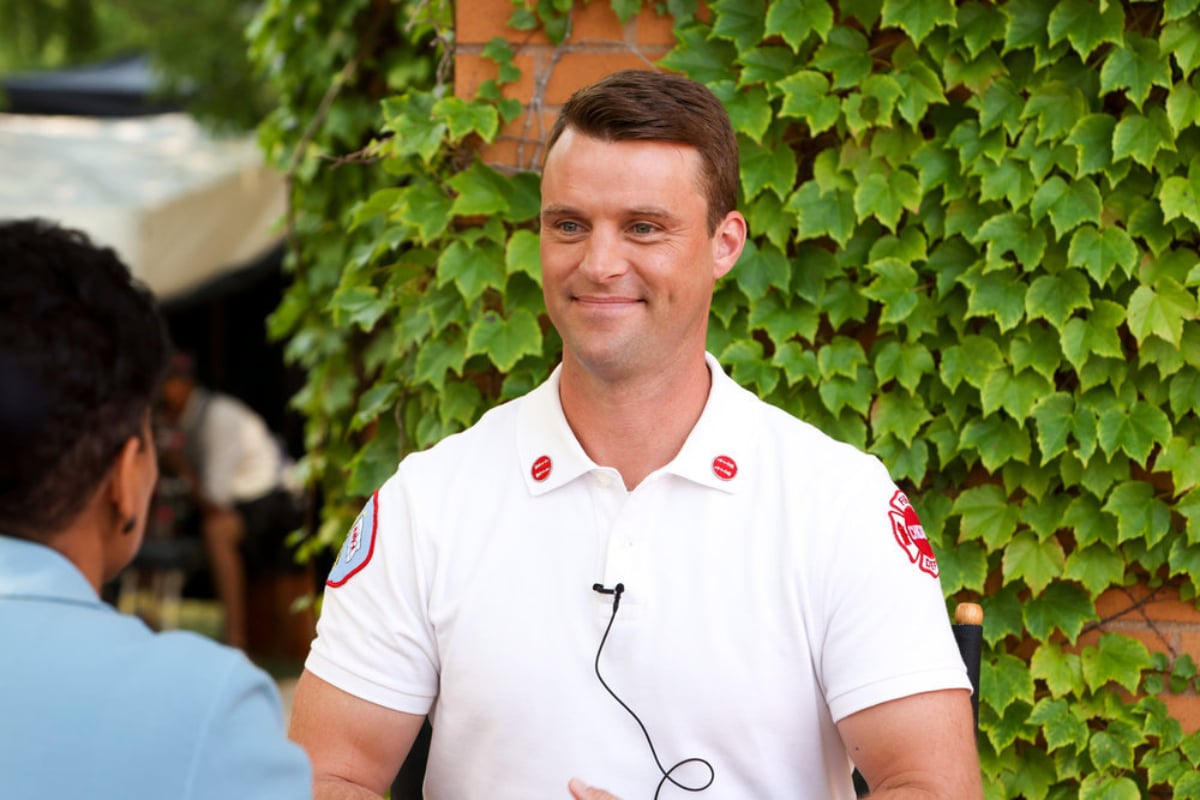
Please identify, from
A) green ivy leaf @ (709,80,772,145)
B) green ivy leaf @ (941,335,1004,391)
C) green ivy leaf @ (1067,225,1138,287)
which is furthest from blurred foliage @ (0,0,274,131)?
green ivy leaf @ (1067,225,1138,287)

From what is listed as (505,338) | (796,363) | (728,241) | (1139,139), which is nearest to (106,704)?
(728,241)

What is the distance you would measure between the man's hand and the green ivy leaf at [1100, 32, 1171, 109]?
4.63 feet

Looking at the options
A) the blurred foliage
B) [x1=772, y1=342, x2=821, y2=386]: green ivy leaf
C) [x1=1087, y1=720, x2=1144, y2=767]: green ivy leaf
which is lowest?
the blurred foliage

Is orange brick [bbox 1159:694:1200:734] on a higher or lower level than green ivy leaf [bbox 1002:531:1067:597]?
lower

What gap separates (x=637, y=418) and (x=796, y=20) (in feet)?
2.69

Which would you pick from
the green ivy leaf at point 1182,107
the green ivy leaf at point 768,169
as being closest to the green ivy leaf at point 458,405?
the green ivy leaf at point 768,169

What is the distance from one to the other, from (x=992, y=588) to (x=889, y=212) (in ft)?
2.30

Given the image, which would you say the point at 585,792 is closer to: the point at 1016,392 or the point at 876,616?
the point at 876,616

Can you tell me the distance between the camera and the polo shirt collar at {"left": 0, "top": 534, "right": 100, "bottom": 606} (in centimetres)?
110

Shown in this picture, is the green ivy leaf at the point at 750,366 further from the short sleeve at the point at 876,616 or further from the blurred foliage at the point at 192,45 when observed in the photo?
the blurred foliage at the point at 192,45

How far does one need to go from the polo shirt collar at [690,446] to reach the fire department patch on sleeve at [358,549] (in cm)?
24

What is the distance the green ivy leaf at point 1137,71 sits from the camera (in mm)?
2277

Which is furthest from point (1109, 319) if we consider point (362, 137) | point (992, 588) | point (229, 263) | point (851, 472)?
point (229, 263)

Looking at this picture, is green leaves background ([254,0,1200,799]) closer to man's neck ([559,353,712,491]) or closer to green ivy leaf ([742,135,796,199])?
green ivy leaf ([742,135,796,199])
